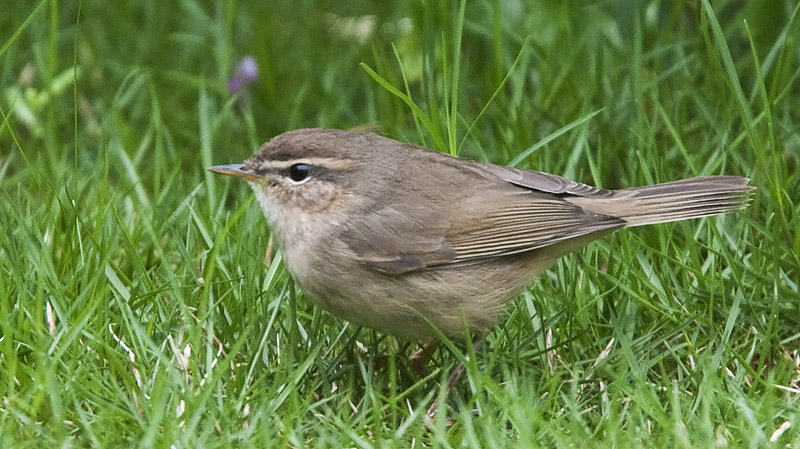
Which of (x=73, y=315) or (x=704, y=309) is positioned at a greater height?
(x=73, y=315)

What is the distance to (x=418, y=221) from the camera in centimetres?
479

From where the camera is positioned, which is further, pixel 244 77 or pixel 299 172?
pixel 244 77

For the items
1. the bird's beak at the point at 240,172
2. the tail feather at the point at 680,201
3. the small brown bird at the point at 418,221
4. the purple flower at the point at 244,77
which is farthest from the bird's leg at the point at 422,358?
the purple flower at the point at 244,77

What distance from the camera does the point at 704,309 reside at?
197 inches

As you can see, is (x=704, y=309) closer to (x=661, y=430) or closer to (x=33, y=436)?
(x=661, y=430)

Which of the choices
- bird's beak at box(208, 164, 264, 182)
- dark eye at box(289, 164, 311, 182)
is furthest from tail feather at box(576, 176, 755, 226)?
bird's beak at box(208, 164, 264, 182)

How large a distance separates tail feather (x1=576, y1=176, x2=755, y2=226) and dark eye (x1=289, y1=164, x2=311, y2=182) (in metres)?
1.17

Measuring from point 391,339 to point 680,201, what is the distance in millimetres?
1436

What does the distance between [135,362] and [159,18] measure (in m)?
4.39

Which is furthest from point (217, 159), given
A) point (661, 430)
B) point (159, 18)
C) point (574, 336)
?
point (661, 430)

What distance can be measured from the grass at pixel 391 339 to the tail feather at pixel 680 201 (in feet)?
0.80

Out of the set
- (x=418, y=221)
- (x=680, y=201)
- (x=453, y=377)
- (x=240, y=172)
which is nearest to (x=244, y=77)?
(x=240, y=172)

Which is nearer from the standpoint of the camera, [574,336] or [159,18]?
[574,336]

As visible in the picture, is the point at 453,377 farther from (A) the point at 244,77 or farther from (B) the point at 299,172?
(A) the point at 244,77
